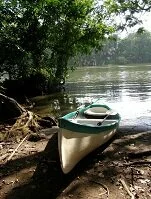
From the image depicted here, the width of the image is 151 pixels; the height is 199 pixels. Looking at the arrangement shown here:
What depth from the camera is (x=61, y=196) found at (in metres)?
6.86

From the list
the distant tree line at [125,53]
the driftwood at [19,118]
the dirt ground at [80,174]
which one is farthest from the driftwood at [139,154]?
the distant tree line at [125,53]

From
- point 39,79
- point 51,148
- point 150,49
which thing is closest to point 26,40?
point 39,79

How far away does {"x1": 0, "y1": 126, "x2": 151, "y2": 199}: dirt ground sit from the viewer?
698 cm

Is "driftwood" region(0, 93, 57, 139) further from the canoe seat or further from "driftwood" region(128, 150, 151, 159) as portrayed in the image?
"driftwood" region(128, 150, 151, 159)

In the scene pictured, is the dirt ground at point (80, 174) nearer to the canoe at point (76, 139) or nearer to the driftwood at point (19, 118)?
the canoe at point (76, 139)

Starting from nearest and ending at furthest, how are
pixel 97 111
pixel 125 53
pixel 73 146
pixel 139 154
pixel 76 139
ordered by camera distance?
pixel 73 146
pixel 76 139
pixel 139 154
pixel 97 111
pixel 125 53

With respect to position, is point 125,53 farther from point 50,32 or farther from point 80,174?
point 80,174

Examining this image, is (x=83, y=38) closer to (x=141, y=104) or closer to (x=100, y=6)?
(x=100, y=6)

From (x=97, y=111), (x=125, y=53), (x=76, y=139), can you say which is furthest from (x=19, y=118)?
(x=125, y=53)

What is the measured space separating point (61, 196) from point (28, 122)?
247 inches

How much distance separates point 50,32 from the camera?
95.3ft

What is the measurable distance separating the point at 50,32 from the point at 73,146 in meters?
22.6

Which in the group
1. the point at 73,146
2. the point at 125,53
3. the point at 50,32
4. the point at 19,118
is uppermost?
the point at 50,32

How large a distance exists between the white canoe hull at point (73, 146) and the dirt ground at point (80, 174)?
1.24ft
